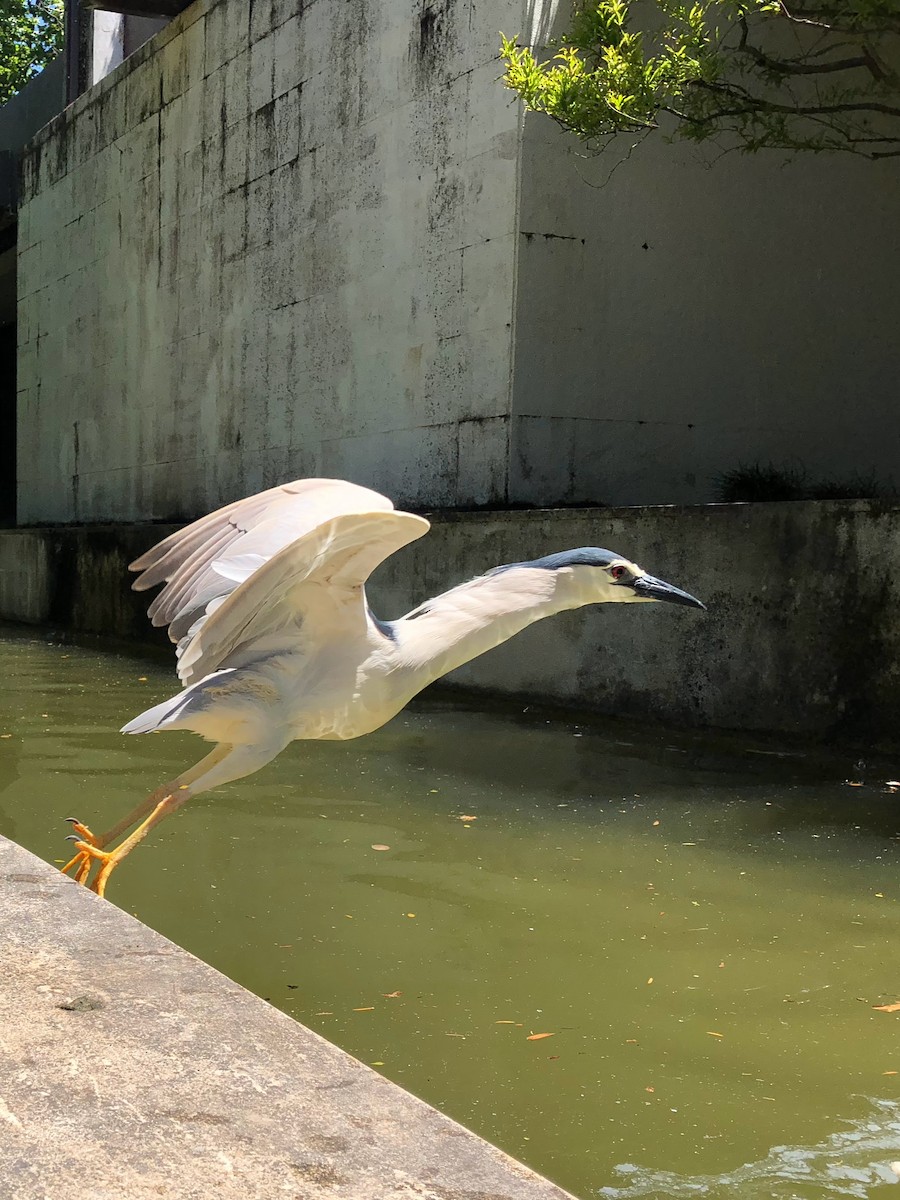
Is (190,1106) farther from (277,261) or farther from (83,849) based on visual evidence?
(277,261)

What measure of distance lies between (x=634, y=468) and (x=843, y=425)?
1971 mm

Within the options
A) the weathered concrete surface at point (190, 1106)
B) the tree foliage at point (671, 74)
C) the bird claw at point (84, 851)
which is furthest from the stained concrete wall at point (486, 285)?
the weathered concrete surface at point (190, 1106)

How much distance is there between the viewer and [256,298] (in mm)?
12219

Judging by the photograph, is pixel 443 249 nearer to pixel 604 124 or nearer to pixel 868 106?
pixel 604 124

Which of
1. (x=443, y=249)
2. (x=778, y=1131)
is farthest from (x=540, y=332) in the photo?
(x=778, y=1131)

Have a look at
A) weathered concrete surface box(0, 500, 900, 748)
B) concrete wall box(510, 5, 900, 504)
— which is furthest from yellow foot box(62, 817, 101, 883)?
concrete wall box(510, 5, 900, 504)

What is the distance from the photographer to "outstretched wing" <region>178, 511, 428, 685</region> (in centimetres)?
316

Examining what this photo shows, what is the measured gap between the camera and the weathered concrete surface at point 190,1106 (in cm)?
159

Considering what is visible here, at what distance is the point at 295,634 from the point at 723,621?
12.1 feet

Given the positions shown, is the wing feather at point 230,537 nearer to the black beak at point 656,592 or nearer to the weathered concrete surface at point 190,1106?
the black beak at point 656,592

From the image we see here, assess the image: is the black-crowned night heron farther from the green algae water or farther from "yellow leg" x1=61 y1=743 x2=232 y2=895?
the green algae water

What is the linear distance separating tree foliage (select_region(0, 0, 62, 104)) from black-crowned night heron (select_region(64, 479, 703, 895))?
34.1 metres

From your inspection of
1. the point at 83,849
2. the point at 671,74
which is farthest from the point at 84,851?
the point at 671,74

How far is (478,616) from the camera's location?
3.78 metres
